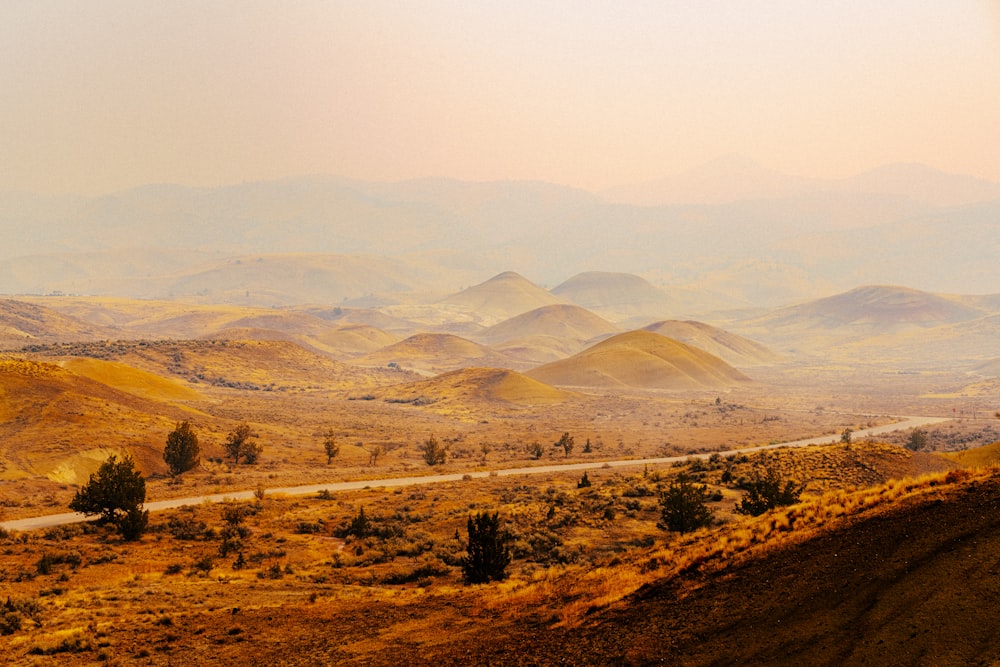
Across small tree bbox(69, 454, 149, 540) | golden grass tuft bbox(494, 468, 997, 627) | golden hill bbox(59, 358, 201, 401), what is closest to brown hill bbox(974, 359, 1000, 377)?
golden hill bbox(59, 358, 201, 401)

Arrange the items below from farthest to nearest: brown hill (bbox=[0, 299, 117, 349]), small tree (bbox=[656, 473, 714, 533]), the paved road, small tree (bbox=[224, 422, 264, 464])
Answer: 1. brown hill (bbox=[0, 299, 117, 349])
2. small tree (bbox=[224, 422, 264, 464])
3. the paved road
4. small tree (bbox=[656, 473, 714, 533])

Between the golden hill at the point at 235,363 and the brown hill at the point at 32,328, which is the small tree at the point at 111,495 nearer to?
the golden hill at the point at 235,363

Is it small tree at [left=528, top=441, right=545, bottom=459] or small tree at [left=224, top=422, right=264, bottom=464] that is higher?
small tree at [left=224, top=422, right=264, bottom=464]

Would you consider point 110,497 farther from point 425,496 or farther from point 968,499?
point 968,499

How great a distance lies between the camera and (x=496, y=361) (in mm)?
198125

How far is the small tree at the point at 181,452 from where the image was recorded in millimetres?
54781

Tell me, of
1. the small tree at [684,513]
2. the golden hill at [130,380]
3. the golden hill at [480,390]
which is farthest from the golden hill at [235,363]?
the small tree at [684,513]

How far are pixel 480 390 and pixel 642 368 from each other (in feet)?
158

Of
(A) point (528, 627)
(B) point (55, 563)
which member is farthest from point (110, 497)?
(A) point (528, 627)

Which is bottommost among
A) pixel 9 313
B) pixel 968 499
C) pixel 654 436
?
pixel 654 436

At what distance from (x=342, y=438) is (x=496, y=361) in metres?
118

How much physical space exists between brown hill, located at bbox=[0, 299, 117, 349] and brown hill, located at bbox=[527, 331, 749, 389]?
399ft

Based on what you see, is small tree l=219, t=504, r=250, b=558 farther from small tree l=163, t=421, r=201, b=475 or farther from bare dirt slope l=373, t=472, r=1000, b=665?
bare dirt slope l=373, t=472, r=1000, b=665

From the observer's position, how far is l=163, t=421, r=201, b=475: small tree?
180 feet
